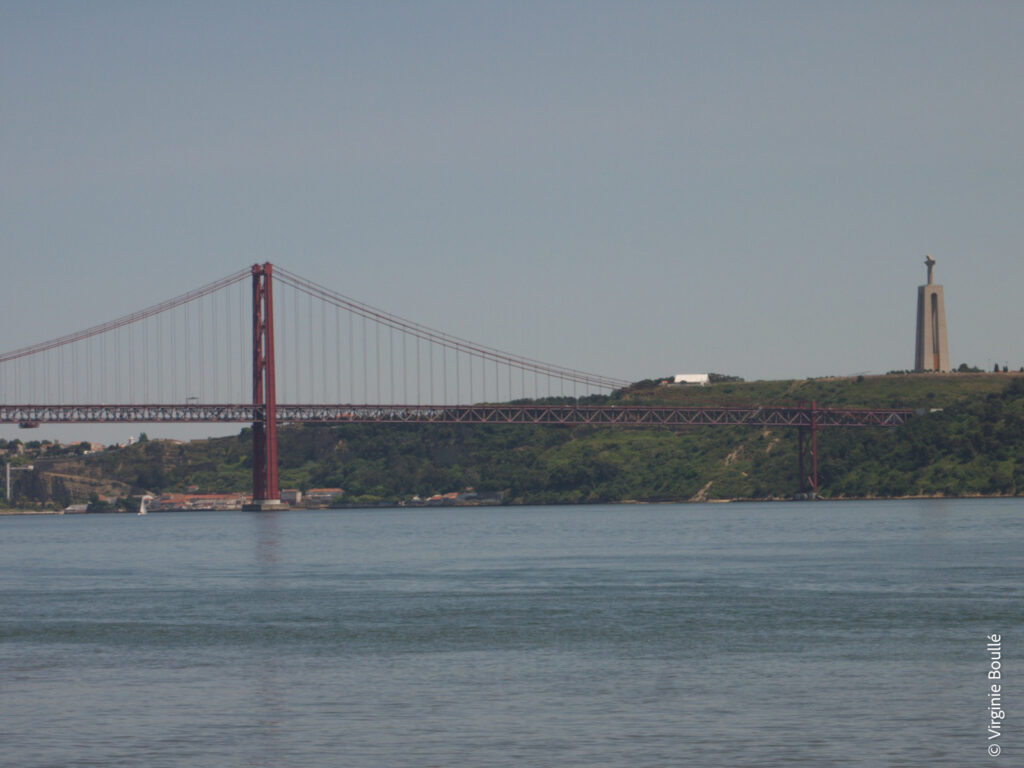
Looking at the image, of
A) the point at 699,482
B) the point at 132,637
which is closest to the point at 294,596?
the point at 132,637

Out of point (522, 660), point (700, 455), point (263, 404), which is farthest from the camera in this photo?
point (700, 455)

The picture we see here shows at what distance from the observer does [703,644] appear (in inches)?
1033

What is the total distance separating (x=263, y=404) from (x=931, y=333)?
2761 inches

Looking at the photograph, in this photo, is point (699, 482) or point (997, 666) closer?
point (997, 666)

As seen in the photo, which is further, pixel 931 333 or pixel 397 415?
pixel 931 333

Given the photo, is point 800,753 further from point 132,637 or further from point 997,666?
point 132,637

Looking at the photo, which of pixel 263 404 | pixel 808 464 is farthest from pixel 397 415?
pixel 808 464

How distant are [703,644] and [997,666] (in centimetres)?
564

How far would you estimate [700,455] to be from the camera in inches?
5340

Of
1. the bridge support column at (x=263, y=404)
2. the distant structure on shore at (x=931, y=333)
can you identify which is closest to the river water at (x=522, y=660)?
the bridge support column at (x=263, y=404)

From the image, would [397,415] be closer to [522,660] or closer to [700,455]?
[700,455]

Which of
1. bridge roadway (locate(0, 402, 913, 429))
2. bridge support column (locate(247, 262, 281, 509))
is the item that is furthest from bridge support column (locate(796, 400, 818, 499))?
bridge support column (locate(247, 262, 281, 509))

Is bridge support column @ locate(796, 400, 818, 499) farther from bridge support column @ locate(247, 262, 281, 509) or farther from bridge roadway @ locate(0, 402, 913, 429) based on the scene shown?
bridge support column @ locate(247, 262, 281, 509)

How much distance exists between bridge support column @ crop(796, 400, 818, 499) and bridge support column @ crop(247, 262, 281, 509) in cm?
4260
